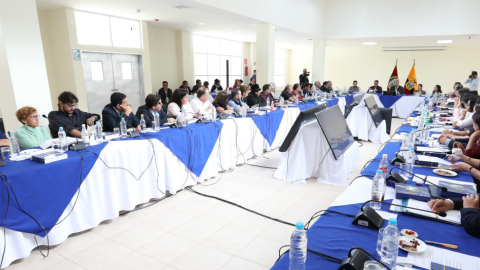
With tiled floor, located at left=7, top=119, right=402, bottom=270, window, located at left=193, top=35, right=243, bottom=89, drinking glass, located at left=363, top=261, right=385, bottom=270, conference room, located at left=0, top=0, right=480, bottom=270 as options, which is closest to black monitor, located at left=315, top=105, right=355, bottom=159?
conference room, located at left=0, top=0, right=480, bottom=270

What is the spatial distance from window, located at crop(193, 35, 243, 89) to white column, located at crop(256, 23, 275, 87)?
14.7 ft

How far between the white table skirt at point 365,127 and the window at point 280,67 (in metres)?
11.2

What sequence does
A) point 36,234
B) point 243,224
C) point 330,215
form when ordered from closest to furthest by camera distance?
point 330,215 < point 36,234 < point 243,224

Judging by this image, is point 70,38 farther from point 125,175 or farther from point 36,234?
point 36,234

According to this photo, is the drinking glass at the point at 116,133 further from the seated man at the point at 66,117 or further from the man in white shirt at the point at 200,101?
the man in white shirt at the point at 200,101

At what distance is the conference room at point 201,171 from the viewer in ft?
4.49

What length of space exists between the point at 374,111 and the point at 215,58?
8.08 m

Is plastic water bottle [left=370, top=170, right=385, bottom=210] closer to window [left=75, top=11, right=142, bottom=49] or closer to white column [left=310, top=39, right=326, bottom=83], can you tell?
window [left=75, top=11, right=142, bottom=49]

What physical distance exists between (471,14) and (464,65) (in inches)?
198

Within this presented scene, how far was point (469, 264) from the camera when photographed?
1.07 metres

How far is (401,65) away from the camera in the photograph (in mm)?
13266

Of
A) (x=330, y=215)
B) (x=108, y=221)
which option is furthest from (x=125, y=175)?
(x=330, y=215)

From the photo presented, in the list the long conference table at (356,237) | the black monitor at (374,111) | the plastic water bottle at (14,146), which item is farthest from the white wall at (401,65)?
the plastic water bottle at (14,146)

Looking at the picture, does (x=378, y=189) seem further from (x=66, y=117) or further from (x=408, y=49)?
(x=408, y=49)
